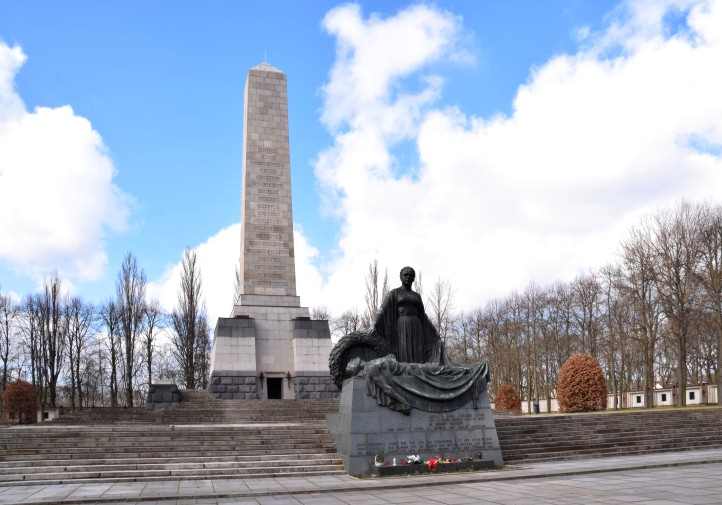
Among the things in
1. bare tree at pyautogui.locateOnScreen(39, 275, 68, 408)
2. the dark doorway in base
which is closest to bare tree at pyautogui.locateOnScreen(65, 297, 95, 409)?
bare tree at pyautogui.locateOnScreen(39, 275, 68, 408)

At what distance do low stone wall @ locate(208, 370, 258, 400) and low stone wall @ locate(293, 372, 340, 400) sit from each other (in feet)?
5.84

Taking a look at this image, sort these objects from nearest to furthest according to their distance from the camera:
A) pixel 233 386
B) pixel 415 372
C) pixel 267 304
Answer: pixel 415 372, pixel 233 386, pixel 267 304

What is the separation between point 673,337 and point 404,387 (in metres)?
25.4

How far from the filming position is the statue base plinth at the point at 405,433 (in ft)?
42.4

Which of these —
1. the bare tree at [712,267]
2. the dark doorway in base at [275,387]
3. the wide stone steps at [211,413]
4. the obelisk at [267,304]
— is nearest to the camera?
the wide stone steps at [211,413]

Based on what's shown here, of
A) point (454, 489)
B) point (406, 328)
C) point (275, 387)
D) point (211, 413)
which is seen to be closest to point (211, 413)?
point (211, 413)

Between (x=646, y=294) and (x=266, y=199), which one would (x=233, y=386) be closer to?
(x=266, y=199)

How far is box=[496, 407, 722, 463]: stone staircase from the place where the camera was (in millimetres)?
15312

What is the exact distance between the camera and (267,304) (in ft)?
90.6

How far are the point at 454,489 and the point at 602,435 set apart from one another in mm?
7780

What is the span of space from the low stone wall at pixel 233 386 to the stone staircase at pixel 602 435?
1222 centimetres

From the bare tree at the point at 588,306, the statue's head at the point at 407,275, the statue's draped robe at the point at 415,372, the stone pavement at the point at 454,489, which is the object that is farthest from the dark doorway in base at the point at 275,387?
the bare tree at the point at 588,306

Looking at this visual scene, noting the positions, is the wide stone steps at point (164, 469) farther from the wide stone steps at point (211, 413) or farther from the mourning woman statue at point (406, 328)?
the wide stone steps at point (211, 413)

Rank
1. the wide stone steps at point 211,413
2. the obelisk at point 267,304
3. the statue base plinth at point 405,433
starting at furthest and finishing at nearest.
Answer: the obelisk at point 267,304, the wide stone steps at point 211,413, the statue base plinth at point 405,433
